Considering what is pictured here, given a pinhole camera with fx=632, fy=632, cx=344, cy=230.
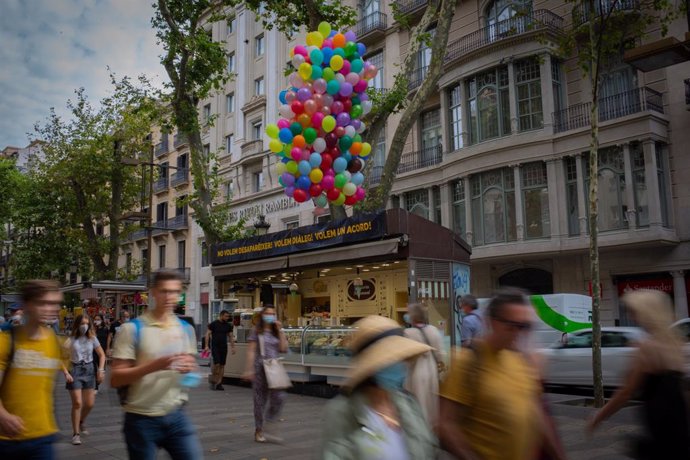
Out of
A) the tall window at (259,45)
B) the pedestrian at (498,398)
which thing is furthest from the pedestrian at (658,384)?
the tall window at (259,45)

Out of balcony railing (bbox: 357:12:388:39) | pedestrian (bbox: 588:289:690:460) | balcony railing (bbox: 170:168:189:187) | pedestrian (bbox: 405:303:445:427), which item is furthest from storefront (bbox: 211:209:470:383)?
balcony railing (bbox: 170:168:189:187)

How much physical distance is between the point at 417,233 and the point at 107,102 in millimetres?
27186

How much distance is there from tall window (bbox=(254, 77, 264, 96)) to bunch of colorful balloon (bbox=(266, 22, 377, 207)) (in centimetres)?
2704

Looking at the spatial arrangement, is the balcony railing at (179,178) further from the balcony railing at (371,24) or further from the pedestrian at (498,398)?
the pedestrian at (498,398)

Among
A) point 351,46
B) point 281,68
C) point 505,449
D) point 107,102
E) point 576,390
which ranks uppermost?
point 281,68

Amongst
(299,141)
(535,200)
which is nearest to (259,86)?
(535,200)

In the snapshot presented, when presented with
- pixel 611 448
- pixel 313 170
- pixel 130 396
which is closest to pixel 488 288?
pixel 313 170

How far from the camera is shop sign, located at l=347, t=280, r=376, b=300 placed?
17312mm

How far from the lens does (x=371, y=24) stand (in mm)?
30797

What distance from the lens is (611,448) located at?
791 cm

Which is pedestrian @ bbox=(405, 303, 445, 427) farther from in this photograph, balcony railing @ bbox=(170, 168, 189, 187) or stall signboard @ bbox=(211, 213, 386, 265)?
balcony railing @ bbox=(170, 168, 189, 187)

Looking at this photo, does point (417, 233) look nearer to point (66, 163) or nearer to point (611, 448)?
point (611, 448)

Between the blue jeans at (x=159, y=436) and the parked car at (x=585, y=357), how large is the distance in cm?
1081

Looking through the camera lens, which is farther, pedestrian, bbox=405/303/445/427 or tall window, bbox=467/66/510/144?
tall window, bbox=467/66/510/144
